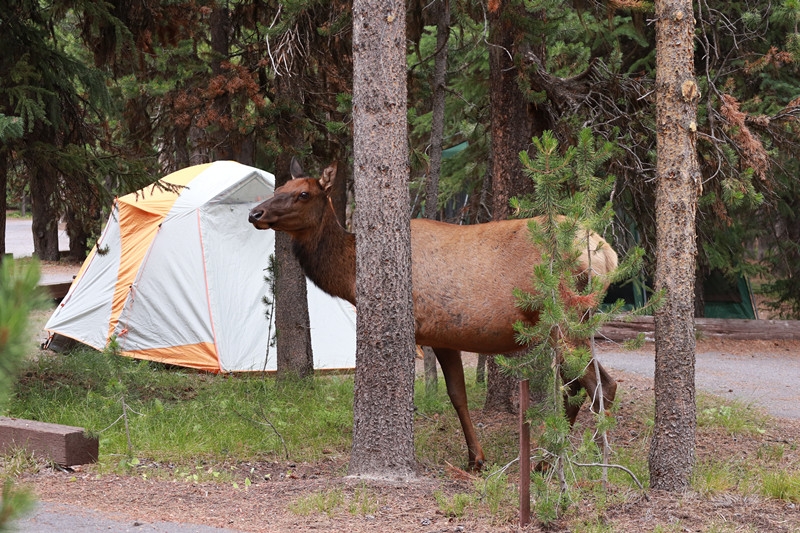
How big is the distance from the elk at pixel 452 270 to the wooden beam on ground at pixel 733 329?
9331 millimetres

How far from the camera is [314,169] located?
11023mm

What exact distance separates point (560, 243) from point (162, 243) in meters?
8.90

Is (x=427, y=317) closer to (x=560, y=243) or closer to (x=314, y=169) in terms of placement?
(x=560, y=243)

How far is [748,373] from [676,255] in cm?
866

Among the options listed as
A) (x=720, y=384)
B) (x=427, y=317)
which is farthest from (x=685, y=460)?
(x=720, y=384)

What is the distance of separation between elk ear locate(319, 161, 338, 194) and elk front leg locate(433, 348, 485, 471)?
5.87 ft

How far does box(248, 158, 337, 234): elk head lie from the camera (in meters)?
7.72

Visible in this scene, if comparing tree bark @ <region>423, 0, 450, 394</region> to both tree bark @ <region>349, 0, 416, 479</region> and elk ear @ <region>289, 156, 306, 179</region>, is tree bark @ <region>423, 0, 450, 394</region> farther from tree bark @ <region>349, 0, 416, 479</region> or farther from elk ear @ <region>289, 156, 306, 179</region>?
tree bark @ <region>349, 0, 416, 479</region>

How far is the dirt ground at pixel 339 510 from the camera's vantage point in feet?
17.5

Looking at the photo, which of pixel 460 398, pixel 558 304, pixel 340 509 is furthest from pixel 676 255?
pixel 340 509

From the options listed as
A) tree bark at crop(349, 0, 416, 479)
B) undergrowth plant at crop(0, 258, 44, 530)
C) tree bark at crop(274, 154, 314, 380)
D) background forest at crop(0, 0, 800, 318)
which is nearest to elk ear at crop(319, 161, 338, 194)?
background forest at crop(0, 0, 800, 318)

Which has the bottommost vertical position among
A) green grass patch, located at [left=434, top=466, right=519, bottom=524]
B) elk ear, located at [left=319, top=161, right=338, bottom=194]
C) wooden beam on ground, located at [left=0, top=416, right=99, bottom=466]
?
green grass patch, located at [left=434, top=466, right=519, bottom=524]

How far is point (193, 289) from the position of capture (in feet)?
41.9

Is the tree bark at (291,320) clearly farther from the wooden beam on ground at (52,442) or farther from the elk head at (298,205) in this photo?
the wooden beam on ground at (52,442)
